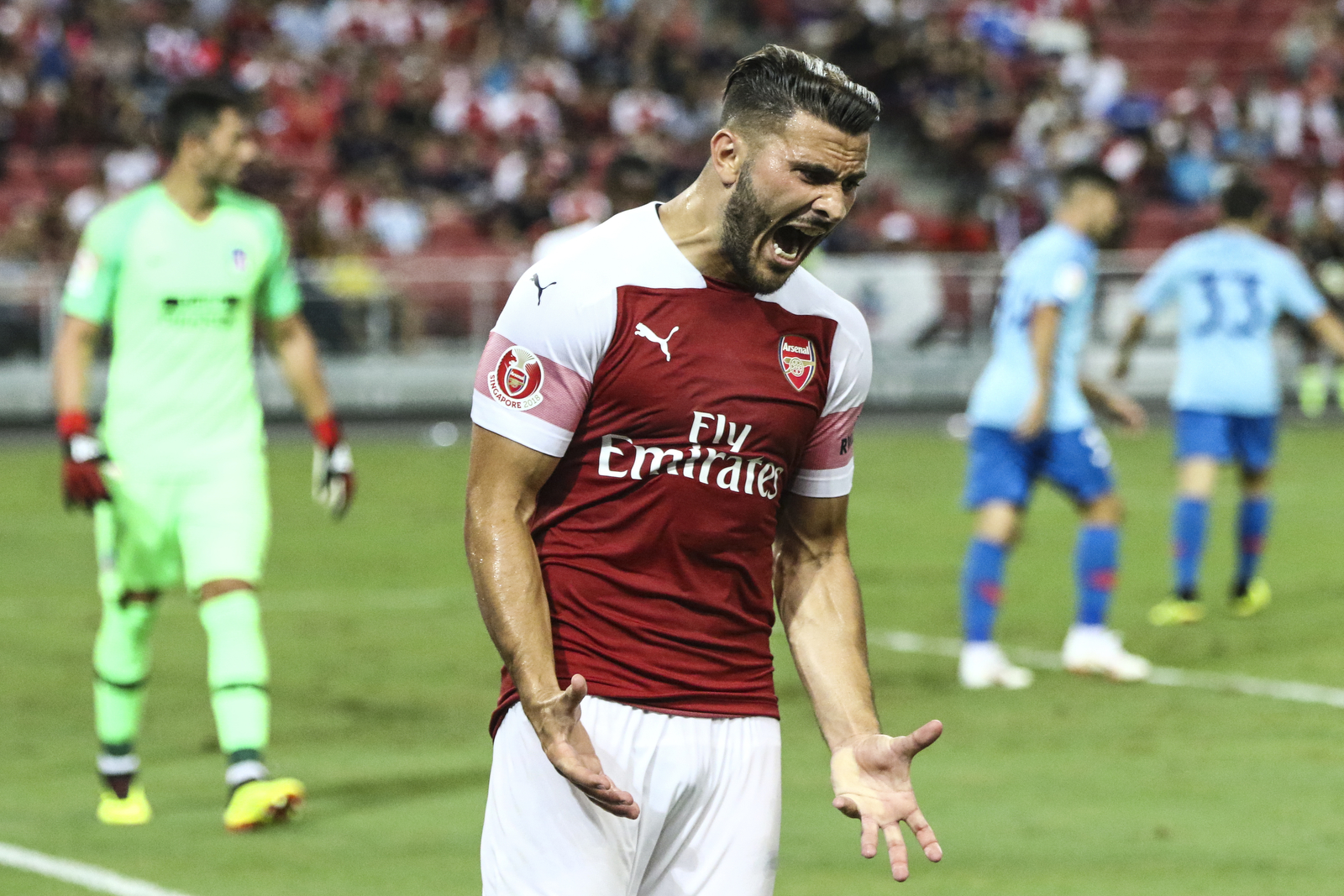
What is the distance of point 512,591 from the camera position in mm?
3373

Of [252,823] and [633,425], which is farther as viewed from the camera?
[252,823]

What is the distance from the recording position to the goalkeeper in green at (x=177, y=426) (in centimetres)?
693

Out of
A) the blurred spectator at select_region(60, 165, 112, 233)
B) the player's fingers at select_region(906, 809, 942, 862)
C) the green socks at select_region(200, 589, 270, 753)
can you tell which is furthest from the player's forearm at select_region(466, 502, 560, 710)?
the blurred spectator at select_region(60, 165, 112, 233)

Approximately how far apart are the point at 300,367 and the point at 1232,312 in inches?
243

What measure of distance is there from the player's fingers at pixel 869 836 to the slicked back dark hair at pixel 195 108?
4.44 meters

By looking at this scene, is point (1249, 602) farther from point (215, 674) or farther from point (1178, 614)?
point (215, 674)

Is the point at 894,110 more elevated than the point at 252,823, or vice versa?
the point at 894,110

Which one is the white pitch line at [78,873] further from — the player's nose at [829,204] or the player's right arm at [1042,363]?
the player's right arm at [1042,363]

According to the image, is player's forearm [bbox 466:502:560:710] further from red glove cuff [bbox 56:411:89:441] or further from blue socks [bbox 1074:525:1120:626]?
blue socks [bbox 1074:525:1120:626]

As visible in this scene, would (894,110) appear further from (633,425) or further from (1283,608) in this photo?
(633,425)

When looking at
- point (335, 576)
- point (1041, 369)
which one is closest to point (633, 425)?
point (1041, 369)

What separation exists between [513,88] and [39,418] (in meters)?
8.40

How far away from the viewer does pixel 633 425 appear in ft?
11.3

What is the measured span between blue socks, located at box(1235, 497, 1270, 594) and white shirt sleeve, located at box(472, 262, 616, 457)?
8.94m
